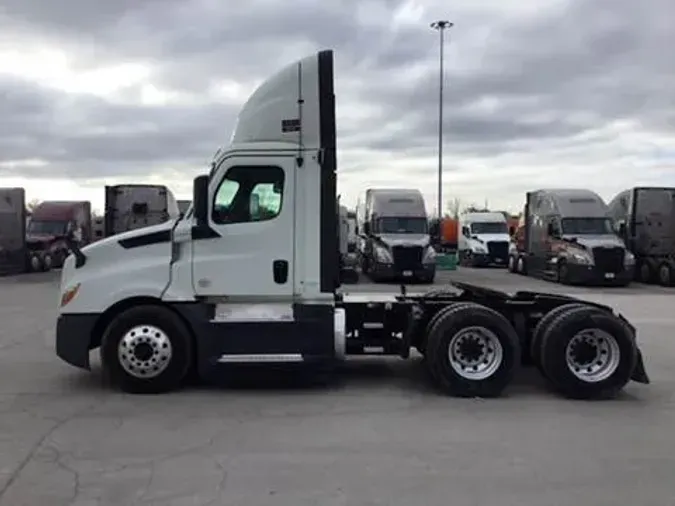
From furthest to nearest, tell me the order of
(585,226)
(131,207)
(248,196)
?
(131,207) → (585,226) → (248,196)

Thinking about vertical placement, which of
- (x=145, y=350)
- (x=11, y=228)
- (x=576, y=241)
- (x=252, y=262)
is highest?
(x=11, y=228)

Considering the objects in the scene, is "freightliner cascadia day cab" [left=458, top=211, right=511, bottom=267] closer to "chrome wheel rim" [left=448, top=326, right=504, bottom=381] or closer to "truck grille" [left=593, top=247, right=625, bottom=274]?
"truck grille" [left=593, top=247, right=625, bottom=274]

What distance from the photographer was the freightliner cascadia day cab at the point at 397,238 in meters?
29.0

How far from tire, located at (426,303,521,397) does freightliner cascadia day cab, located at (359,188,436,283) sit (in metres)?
19.8

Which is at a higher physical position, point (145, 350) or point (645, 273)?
point (145, 350)

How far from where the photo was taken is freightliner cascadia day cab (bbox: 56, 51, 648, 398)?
8969mm

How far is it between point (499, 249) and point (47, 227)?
2176cm

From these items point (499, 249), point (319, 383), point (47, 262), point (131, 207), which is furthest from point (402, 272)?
point (319, 383)

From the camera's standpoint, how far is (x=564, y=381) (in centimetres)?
898

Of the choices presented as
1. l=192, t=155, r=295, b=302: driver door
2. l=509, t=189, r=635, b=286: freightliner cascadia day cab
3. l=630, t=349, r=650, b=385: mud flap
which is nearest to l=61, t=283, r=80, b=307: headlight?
l=192, t=155, r=295, b=302: driver door

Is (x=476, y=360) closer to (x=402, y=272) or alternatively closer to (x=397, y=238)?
(x=402, y=272)

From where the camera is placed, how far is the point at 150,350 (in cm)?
896

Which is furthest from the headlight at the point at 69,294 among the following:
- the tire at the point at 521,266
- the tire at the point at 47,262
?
the tire at the point at 47,262

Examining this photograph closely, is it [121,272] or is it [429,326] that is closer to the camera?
[121,272]
